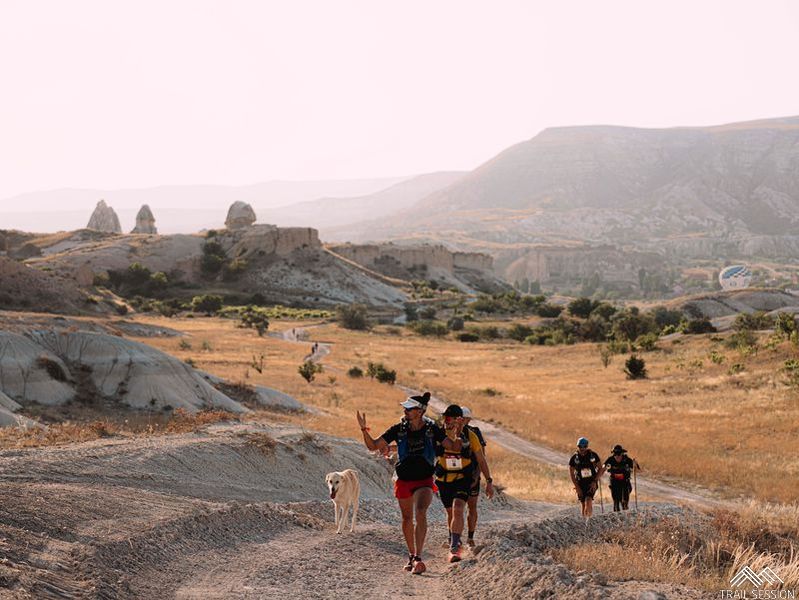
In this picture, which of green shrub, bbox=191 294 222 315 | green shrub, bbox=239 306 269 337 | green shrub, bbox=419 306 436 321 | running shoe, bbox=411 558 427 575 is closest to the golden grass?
running shoe, bbox=411 558 427 575

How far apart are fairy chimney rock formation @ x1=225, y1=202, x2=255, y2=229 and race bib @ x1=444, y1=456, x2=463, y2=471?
413 feet

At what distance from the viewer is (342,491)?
10.4m

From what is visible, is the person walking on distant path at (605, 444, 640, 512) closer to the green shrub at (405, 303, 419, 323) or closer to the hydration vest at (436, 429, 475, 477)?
the hydration vest at (436, 429, 475, 477)

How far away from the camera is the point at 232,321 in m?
80.4

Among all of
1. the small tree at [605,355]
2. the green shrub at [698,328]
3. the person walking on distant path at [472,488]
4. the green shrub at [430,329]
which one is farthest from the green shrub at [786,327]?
the person walking on distant path at [472,488]

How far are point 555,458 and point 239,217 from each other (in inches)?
4518

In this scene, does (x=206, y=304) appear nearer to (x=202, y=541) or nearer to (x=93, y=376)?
(x=93, y=376)

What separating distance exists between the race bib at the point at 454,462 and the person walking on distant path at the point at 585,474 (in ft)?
15.8

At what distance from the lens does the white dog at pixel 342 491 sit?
33.6ft

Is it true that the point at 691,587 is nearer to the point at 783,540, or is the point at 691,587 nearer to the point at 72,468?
the point at 783,540

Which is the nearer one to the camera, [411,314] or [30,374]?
[30,374]

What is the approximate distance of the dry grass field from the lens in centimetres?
2431

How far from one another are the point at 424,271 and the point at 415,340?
67604 millimetres

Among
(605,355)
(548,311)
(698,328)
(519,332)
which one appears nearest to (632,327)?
(698,328)
